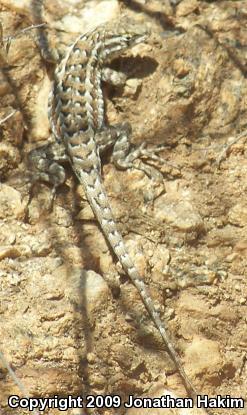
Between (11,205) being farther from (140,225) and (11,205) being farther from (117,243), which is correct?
(140,225)

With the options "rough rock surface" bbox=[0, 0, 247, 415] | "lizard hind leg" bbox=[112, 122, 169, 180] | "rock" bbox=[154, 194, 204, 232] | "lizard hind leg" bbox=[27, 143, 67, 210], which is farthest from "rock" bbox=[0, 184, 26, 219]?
"rock" bbox=[154, 194, 204, 232]

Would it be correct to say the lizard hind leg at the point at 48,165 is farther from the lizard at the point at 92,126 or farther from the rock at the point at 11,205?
the rock at the point at 11,205

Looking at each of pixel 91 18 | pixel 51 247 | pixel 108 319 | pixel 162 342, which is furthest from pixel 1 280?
pixel 91 18

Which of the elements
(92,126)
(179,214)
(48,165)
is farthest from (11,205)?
(179,214)

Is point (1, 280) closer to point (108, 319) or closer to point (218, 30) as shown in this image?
point (108, 319)

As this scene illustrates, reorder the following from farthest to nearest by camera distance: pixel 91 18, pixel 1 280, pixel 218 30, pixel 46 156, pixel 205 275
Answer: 1. pixel 91 18
2. pixel 218 30
3. pixel 46 156
4. pixel 205 275
5. pixel 1 280

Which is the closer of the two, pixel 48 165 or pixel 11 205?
pixel 11 205

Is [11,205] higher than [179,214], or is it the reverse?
[11,205]

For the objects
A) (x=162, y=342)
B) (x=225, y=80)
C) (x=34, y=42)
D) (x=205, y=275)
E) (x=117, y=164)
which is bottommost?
(x=162, y=342)
